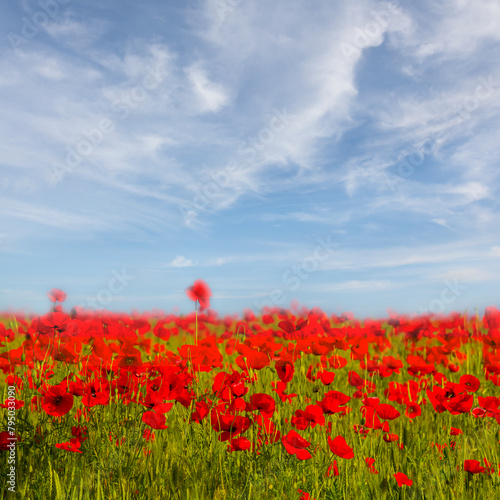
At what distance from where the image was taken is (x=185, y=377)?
3.17 m

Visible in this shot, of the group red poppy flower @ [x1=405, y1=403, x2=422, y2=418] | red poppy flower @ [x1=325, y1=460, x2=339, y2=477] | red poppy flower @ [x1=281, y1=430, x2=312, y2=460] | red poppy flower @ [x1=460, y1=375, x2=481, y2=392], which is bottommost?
red poppy flower @ [x1=325, y1=460, x2=339, y2=477]

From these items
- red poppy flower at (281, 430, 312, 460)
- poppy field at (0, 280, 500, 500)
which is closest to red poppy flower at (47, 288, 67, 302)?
poppy field at (0, 280, 500, 500)

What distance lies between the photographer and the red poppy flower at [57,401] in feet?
9.25

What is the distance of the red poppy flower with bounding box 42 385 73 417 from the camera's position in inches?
111

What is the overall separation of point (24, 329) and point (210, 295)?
216 centimetres

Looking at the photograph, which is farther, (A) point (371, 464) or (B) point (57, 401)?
(A) point (371, 464)

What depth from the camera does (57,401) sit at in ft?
9.41

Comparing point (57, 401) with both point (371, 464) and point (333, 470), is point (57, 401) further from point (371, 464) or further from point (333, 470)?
point (371, 464)

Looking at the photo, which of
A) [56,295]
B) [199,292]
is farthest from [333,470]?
[56,295]

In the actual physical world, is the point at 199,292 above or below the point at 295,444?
above

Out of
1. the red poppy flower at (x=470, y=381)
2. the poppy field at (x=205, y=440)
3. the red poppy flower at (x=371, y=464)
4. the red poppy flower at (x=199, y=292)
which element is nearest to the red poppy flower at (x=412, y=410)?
the poppy field at (x=205, y=440)

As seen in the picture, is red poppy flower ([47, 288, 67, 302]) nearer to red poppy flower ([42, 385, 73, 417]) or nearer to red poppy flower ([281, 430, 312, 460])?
red poppy flower ([42, 385, 73, 417])

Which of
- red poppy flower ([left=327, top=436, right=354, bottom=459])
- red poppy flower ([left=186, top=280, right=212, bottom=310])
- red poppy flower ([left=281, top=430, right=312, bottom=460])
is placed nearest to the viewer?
red poppy flower ([left=281, top=430, right=312, bottom=460])

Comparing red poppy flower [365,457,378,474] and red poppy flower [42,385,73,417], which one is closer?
red poppy flower [42,385,73,417]
